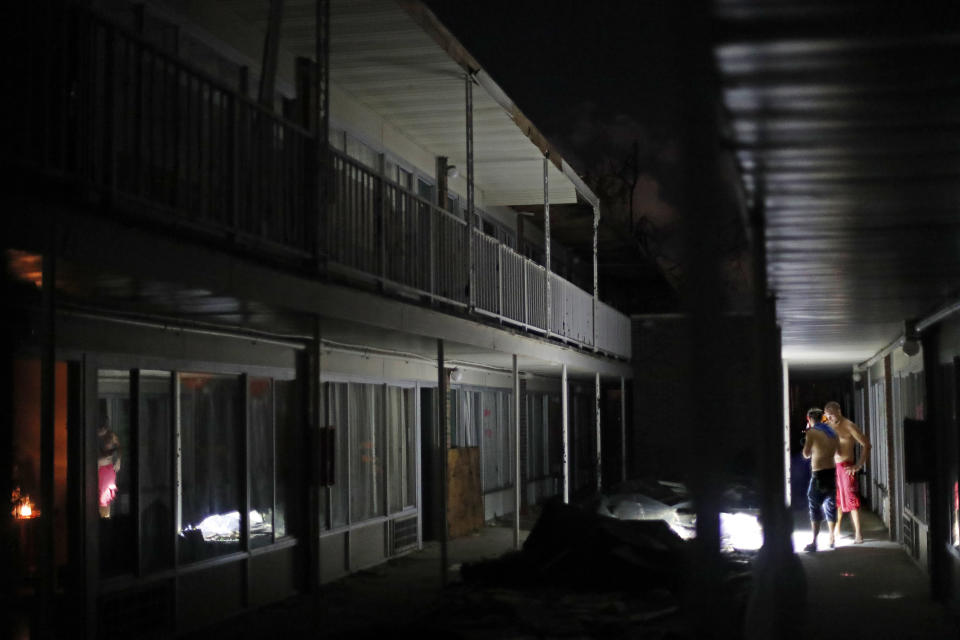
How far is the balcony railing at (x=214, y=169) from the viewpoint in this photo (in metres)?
6.10

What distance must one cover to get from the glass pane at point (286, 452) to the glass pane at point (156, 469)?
2.17m

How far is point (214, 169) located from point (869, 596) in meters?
7.52

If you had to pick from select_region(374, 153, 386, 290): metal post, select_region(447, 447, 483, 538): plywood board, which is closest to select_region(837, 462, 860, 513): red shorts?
select_region(447, 447, 483, 538): plywood board

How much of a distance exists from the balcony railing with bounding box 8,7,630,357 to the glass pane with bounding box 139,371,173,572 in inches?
68.5

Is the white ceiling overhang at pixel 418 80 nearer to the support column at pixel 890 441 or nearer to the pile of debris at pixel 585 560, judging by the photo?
the pile of debris at pixel 585 560

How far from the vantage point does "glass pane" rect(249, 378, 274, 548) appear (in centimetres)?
1147

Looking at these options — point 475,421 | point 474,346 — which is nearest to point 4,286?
point 474,346

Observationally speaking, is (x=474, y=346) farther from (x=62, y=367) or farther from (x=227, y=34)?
(x=62, y=367)

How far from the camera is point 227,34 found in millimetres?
11102

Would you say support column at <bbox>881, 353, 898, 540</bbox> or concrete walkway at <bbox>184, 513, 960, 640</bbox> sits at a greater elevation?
support column at <bbox>881, 353, 898, 540</bbox>

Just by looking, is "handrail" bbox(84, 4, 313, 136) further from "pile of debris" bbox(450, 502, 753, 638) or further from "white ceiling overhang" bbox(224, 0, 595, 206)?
"pile of debris" bbox(450, 502, 753, 638)

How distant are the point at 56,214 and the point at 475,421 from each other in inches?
582

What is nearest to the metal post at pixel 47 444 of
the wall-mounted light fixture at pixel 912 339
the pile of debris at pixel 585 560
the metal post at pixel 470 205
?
the pile of debris at pixel 585 560

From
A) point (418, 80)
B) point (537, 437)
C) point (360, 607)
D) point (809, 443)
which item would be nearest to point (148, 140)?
point (360, 607)
